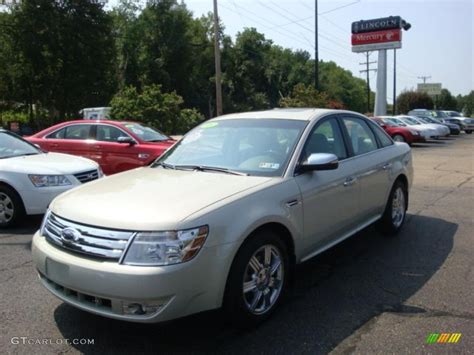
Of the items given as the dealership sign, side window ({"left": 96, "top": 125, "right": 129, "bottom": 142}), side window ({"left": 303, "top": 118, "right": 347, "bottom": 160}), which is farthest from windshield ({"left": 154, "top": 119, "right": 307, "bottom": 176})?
the dealership sign

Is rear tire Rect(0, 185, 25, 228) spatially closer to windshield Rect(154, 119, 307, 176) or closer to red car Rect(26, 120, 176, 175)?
windshield Rect(154, 119, 307, 176)

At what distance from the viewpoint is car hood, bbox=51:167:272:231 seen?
10.7ft

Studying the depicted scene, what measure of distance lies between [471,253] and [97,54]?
1374 inches

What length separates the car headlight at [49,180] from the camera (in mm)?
6555

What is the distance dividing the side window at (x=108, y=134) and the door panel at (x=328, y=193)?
21.2ft

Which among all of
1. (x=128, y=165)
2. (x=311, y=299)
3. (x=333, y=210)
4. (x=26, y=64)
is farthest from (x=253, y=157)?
(x=26, y=64)

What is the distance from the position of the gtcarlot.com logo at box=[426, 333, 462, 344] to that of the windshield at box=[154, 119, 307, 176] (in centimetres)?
169

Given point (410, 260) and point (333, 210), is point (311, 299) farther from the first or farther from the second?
point (410, 260)

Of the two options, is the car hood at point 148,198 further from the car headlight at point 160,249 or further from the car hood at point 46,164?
the car hood at point 46,164

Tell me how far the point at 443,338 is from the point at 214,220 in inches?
73.6

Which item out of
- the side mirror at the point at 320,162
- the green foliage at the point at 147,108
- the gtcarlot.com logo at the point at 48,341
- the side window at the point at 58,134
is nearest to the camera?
the gtcarlot.com logo at the point at 48,341

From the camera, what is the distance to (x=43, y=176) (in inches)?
259

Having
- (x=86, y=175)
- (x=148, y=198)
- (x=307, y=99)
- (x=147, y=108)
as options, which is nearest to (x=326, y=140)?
(x=148, y=198)

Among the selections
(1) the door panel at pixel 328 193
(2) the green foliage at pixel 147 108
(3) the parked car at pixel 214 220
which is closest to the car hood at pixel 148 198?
(3) the parked car at pixel 214 220
